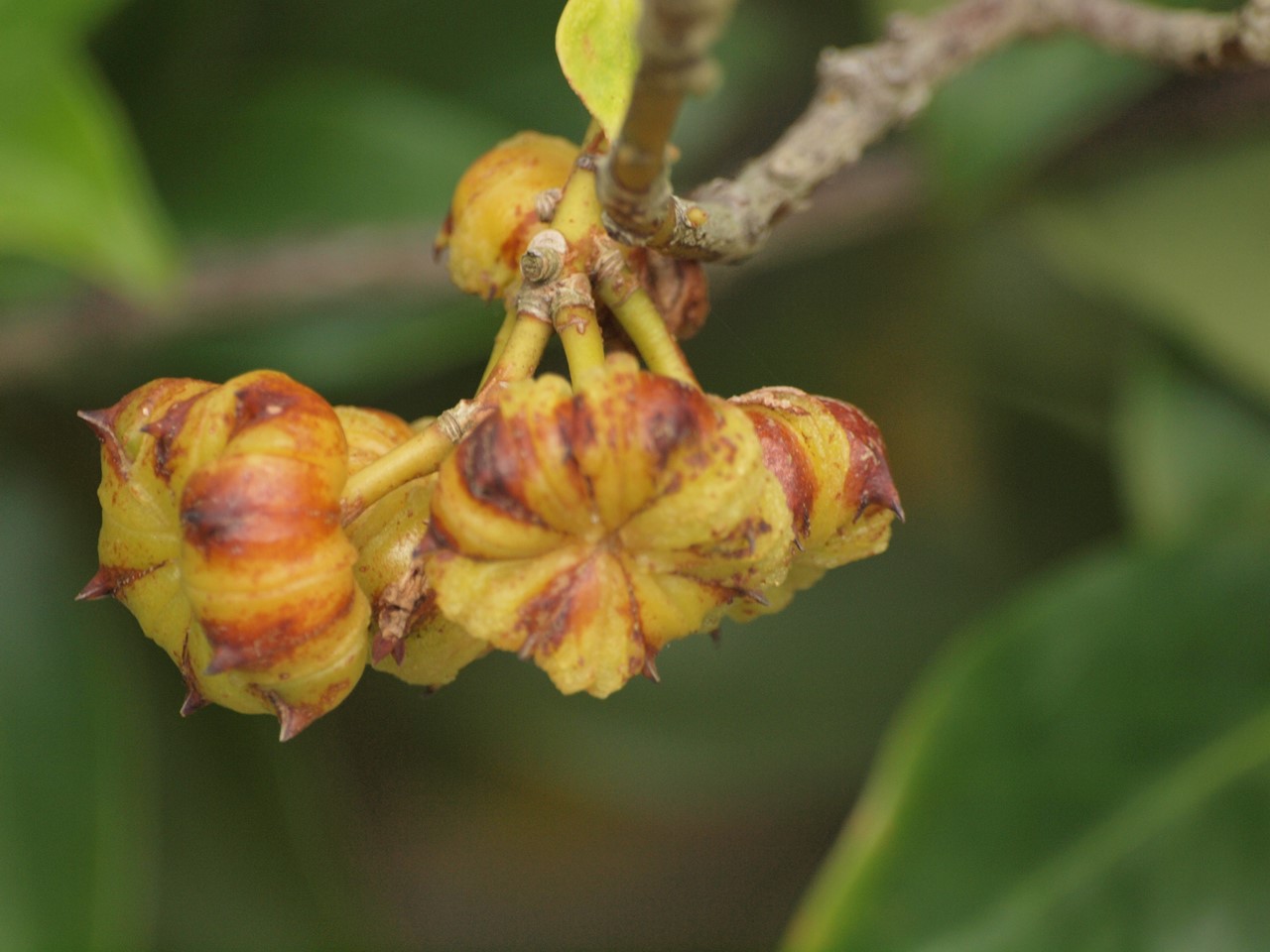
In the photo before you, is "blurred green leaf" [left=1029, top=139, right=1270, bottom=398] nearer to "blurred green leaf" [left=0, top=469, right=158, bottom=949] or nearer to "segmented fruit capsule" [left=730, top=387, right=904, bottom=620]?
"segmented fruit capsule" [left=730, top=387, right=904, bottom=620]

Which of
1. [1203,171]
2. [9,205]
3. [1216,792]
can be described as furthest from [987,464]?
[9,205]

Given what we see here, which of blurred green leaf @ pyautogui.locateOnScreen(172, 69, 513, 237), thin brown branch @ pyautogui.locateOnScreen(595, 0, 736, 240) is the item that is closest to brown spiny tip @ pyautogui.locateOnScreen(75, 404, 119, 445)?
thin brown branch @ pyautogui.locateOnScreen(595, 0, 736, 240)

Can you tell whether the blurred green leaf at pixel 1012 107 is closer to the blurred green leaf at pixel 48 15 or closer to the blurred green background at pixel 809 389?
the blurred green background at pixel 809 389

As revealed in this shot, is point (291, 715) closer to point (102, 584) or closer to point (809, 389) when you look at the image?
point (102, 584)

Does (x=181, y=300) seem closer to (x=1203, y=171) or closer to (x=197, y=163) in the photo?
(x=197, y=163)

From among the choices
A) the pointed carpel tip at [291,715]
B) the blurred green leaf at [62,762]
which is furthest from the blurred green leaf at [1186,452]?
the blurred green leaf at [62,762]

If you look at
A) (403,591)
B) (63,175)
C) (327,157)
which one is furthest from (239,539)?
(327,157)

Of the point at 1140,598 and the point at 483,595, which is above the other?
the point at 483,595
